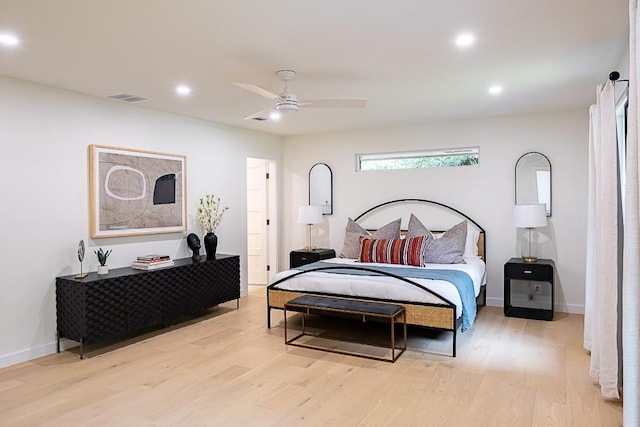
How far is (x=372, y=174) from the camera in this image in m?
6.97

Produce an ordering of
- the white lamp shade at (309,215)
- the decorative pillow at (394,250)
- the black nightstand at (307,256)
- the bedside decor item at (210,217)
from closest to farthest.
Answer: the decorative pillow at (394,250) → the bedside decor item at (210,217) → the black nightstand at (307,256) → the white lamp shade at (309,215)

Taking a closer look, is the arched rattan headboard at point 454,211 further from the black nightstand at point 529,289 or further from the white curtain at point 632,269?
the white curtain at point 632,269

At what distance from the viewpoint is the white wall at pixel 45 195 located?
3979 millimetres

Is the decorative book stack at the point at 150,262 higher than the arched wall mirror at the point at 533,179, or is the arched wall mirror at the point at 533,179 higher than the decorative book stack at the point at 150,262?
the arched wall mirror at the point at 533,179

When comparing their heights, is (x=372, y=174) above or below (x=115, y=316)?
above

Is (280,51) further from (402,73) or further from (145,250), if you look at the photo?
(145,250)

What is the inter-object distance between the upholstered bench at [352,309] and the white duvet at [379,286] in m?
0.10

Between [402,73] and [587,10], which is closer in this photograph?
[587,10]

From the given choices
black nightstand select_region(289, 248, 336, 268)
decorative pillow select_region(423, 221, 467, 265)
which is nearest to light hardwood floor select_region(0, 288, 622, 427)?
decorative pillow select_region(423, 221, 467, 265)

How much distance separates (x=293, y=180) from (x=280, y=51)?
443cm

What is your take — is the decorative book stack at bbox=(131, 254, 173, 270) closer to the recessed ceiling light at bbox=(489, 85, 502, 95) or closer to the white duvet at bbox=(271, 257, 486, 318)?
the white duvet at bbox=(271, 257, 486, 318)

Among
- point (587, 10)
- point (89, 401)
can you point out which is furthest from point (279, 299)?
point (587, 10)

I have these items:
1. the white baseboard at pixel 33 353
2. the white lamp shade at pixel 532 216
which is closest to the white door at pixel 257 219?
the white baseboard at pixel 33 353

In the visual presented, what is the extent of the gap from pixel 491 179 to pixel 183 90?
4.17 m
